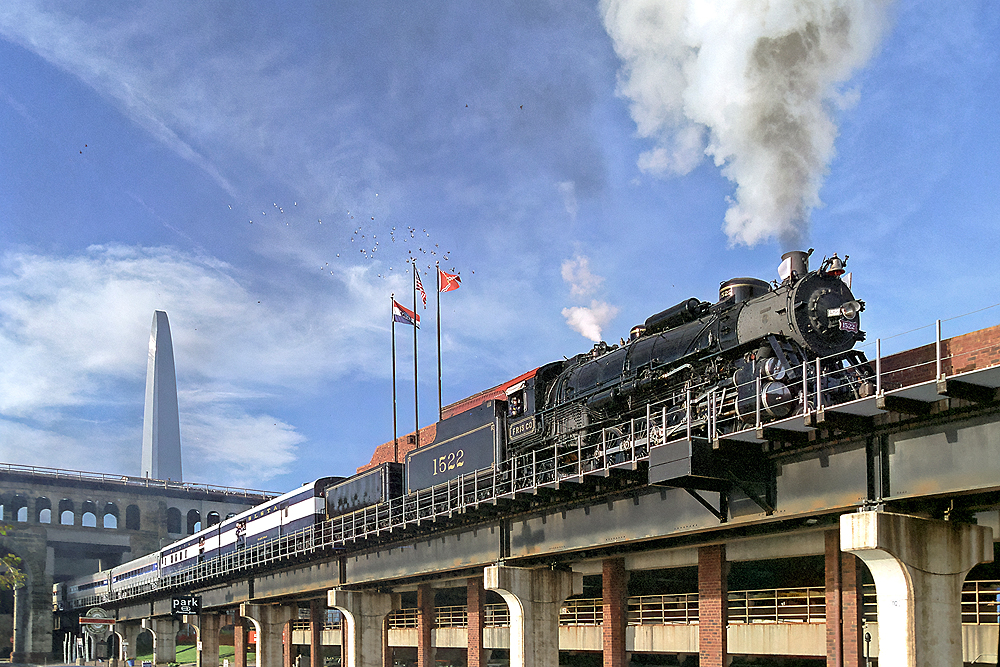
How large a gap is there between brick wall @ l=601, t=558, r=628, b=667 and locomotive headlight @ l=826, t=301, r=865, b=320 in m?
10.9

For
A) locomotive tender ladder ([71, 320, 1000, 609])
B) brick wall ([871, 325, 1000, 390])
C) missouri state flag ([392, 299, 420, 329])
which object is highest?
missouri state flag ([392, 299, 420, 329])

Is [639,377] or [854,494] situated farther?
[639,377]

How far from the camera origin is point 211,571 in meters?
57.6

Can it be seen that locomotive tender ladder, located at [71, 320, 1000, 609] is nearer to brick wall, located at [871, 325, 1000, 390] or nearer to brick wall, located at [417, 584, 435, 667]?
brick wall, located at [871, 325, 1000, 390]

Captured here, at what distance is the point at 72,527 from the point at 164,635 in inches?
1297

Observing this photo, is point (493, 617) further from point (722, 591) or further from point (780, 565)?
point (722, 591)

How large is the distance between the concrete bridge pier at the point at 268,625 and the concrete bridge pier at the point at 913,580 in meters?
42.4

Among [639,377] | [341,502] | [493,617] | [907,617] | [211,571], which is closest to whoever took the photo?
[907,617]

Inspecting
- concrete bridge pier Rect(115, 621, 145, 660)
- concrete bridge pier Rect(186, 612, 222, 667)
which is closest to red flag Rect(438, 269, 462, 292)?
→ concrete bridge pier Rect(186, 612, 222, 667)

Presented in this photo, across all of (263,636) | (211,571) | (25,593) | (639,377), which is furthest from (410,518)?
(25,593)

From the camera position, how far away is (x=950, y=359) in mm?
22016

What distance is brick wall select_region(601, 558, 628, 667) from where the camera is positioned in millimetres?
27766

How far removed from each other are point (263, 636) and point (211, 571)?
20.4 feet

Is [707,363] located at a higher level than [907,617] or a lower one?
higher
